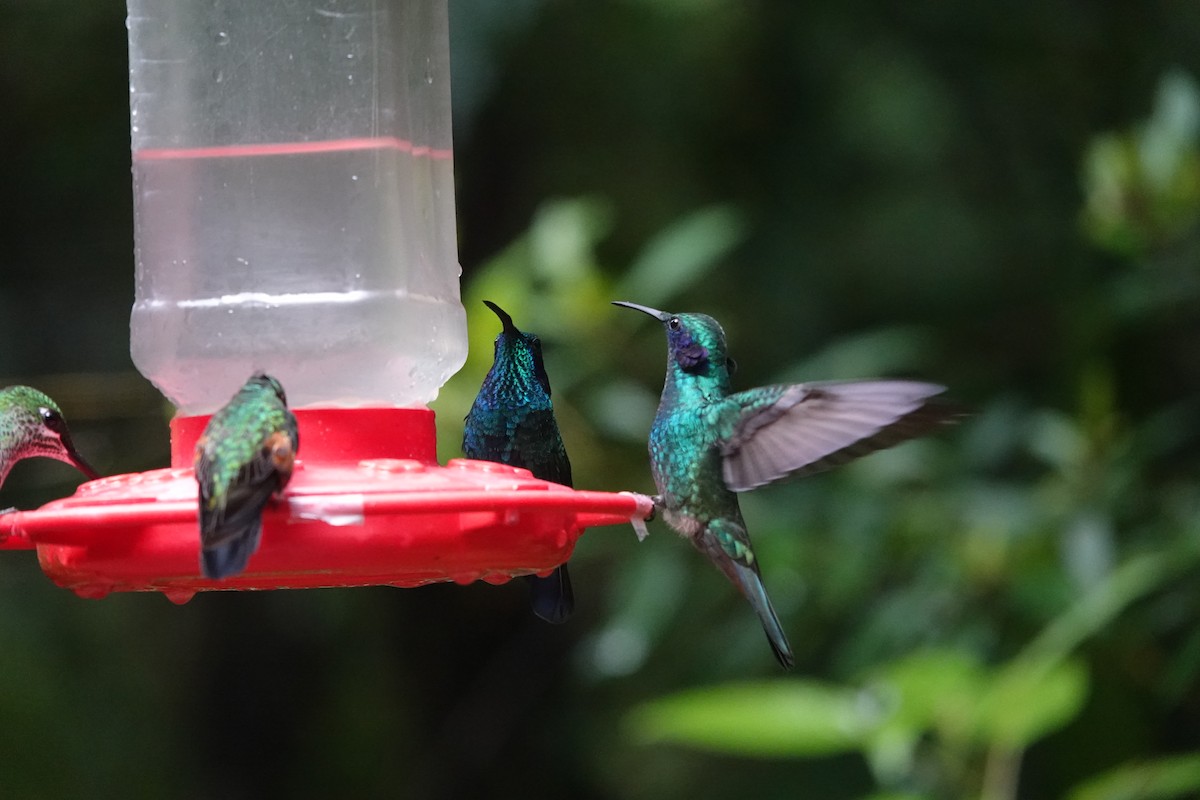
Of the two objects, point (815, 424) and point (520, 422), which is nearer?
point (815, 424)

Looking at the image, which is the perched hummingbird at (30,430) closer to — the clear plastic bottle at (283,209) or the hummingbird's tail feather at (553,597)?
the clear plastic bottle at (283,209)

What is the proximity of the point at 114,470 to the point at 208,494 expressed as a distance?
3.64m

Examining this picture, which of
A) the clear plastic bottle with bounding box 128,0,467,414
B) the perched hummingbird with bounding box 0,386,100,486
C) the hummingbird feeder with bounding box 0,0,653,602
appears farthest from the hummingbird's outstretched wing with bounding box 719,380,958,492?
the perched hummingbird with bounding box 0,386,100,486

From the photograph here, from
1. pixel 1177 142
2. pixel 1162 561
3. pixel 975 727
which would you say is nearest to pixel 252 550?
pixel 975 727

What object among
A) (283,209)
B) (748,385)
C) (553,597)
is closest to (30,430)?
(283,209)

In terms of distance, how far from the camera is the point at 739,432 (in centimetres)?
306

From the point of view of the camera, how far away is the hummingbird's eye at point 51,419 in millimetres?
3176

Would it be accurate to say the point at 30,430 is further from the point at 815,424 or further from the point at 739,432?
the point at 815,424

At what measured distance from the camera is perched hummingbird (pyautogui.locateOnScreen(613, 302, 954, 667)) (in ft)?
8.84

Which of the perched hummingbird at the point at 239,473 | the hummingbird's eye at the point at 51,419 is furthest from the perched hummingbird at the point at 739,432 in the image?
the hummingbird's eye at the point at 51,419

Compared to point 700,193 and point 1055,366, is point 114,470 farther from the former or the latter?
point 1055,366

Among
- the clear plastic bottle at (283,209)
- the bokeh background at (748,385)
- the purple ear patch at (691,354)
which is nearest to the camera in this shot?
the clear plastic bottle at (283,209)

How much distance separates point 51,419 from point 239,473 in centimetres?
144

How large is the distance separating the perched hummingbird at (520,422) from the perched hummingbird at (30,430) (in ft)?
2.69
